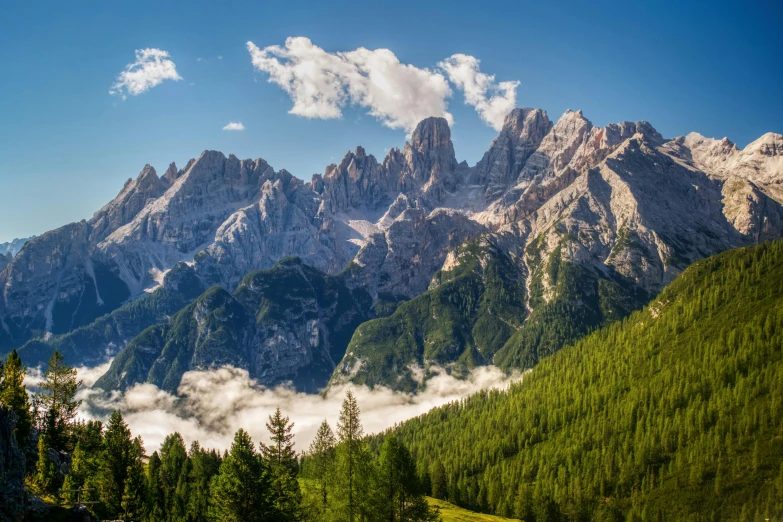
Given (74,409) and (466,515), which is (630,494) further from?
(74,409)

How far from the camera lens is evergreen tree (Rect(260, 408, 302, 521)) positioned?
71.1 meters

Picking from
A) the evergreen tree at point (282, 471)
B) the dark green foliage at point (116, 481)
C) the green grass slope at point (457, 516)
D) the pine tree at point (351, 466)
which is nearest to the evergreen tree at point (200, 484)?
the dark green foliage at point (116, 481)

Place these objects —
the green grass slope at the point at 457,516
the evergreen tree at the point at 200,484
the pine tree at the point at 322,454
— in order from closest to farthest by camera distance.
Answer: the pine tree at the point at 322,454, the evergreen tree at the point at 200,484, the green grass slope at the point at 457,516

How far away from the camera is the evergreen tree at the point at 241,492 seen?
211 feet

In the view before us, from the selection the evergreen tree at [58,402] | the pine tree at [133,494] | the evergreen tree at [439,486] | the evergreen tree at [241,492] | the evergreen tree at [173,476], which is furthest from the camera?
the evergreen tree at [439,486]

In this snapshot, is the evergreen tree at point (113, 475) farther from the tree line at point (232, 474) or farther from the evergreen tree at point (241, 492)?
the evergreen tree at point (241, 492)

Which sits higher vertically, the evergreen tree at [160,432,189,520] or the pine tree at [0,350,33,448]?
the pine tree at [0,350,33,448]

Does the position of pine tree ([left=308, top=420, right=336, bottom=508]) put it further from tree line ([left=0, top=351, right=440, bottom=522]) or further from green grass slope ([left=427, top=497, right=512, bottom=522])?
green grass slope ([left=427, top=497, right=512, bottom=522])

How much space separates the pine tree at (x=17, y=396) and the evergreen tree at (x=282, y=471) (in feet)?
110

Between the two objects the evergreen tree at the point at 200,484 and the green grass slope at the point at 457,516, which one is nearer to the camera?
the evergreen tree at the point at 200,484

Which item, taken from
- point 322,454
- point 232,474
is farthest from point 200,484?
point 232,474

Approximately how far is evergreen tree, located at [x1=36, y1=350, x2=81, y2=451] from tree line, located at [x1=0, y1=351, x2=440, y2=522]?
0.18 meters

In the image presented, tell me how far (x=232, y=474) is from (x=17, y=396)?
4017 centimetres

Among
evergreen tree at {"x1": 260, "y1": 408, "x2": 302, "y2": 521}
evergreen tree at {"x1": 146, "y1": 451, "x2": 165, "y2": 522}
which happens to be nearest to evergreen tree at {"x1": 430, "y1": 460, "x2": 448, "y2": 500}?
evergreen tree at {"x1": 146, "y1": 451, "x2": 165, "y2": 522}
